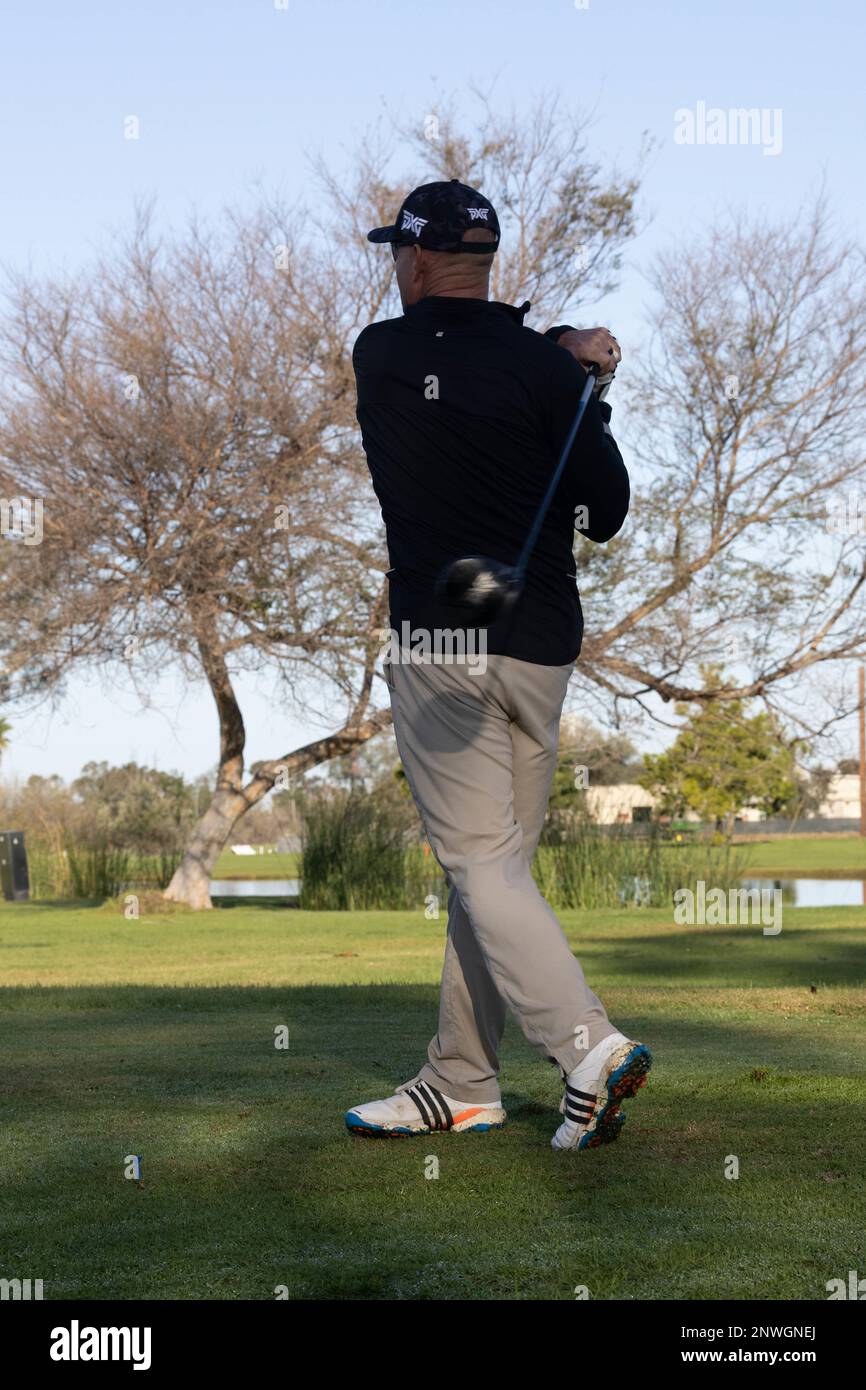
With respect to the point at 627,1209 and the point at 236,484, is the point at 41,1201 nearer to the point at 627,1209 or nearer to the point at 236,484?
the point at 627,1209

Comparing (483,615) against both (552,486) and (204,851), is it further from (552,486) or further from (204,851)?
(204,851)

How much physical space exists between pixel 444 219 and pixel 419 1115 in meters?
2.14

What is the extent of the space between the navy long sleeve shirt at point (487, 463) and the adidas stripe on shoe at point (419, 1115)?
1074mm

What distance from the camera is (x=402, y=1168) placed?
3406mm

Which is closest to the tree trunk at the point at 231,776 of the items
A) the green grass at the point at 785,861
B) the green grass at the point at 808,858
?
the green grass at the point at 785,861

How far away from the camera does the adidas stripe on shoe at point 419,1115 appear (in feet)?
12.3

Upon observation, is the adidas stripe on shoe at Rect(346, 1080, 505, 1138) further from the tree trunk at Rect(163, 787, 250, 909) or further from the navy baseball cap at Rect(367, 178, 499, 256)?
the tree trunk at Rect(163, 787, 250, 909)

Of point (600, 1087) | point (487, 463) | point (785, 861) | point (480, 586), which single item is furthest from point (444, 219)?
point (785, 861)

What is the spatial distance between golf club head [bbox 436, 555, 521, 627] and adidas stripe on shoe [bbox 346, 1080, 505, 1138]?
1.17 metres

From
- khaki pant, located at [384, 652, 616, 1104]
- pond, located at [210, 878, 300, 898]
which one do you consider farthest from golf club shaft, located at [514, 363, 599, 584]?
pond, located at [210, 878, 300, 898]

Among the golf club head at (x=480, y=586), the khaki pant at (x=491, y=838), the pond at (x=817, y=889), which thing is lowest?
the pond at (x=817, y=889)

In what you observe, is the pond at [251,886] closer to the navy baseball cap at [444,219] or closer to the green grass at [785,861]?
the green grass at [785,861]

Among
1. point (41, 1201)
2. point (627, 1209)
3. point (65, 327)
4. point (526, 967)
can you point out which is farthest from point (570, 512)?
point (65, 327)
